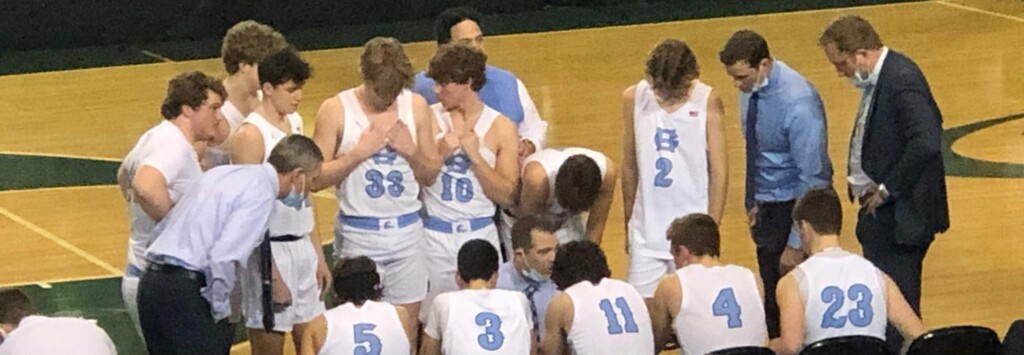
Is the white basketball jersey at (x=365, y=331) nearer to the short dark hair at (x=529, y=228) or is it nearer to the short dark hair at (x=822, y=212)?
the short dark hair at (x=529, y=228)

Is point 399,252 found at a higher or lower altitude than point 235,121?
lower

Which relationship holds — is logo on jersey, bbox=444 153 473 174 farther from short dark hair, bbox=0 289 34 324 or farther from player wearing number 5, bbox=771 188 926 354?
short dark hair, bbox=0 289 34 324

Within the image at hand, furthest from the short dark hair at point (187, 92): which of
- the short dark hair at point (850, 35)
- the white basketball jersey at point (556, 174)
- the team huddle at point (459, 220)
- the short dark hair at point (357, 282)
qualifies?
the short dark hair at point (850, 35)

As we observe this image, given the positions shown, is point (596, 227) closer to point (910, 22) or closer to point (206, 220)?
point (206, 220)

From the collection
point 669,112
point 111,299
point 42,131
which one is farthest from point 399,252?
point 42,131

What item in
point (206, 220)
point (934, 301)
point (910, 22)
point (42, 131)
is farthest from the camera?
point (910, 22)

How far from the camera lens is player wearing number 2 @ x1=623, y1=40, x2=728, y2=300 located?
6.42 m

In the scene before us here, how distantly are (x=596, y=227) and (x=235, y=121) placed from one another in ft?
4.67

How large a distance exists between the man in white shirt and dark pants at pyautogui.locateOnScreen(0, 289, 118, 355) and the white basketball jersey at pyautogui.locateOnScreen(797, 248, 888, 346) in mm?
2252

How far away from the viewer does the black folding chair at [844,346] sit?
17.4 feet

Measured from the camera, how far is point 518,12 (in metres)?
17.7

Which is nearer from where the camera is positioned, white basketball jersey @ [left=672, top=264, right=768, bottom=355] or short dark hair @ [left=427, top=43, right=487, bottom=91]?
white basketball jersey @ [left=672, top=264, right=768, bottom=355]

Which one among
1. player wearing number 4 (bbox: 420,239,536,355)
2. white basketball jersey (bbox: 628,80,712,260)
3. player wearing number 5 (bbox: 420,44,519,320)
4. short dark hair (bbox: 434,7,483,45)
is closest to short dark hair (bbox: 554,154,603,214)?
player wearing number 5 (bbox: 420,44,519,320)

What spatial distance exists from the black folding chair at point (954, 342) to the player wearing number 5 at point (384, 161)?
1867mm
